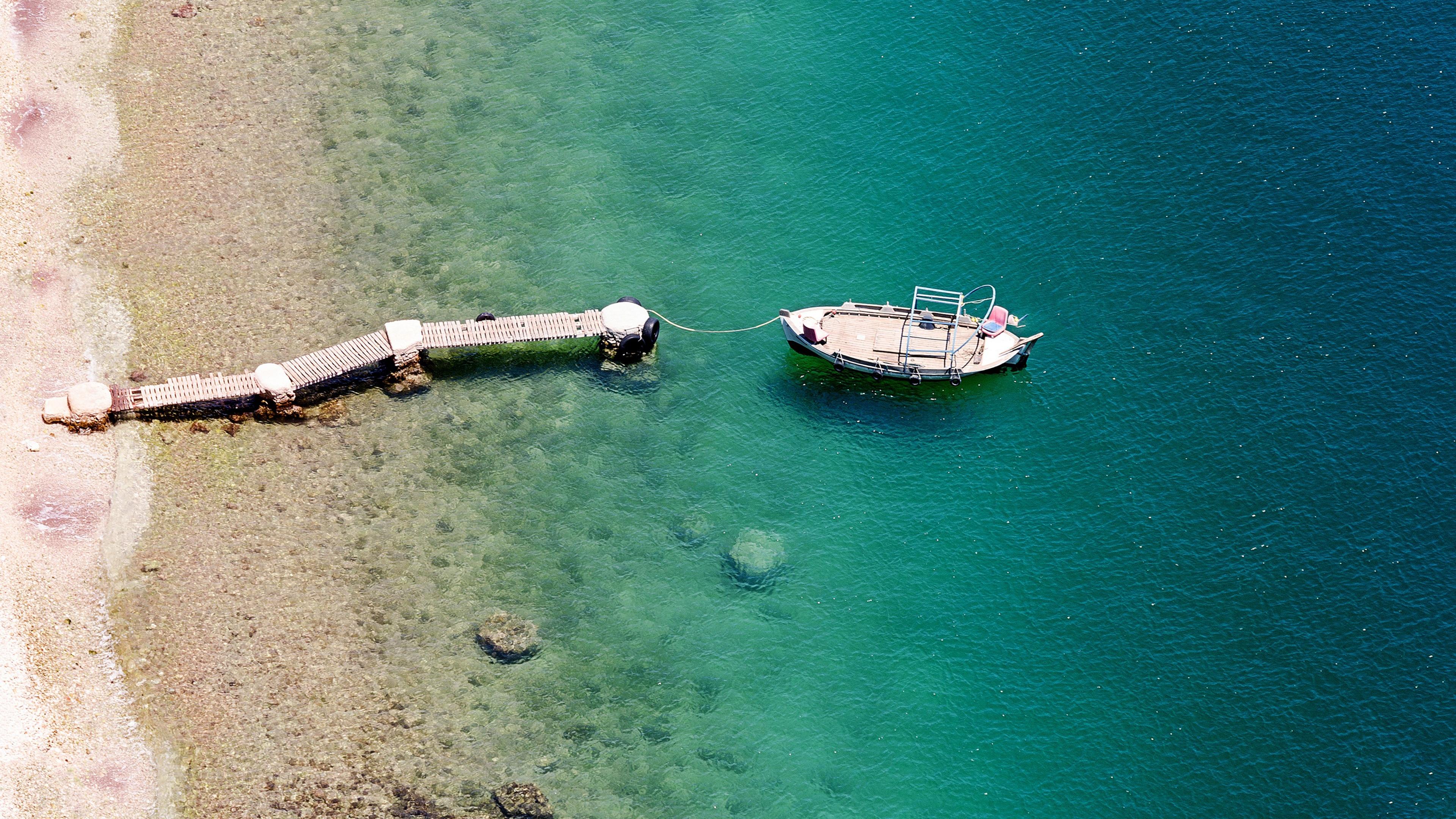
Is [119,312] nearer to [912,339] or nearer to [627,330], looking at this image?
[627,330]

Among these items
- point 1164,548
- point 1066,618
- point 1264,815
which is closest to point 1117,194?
point 1164,548

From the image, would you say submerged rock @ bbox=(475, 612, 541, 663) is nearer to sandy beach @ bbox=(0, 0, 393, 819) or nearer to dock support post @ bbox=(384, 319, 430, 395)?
sandy beach @ bbox=(0, 0, 393, 819)

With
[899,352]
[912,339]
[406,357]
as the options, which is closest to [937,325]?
[912,339]

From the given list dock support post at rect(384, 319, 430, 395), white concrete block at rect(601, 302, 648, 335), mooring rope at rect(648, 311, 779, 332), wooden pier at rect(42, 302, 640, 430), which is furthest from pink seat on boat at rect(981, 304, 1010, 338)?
dock support post at rect(384, 319, 430, 395)

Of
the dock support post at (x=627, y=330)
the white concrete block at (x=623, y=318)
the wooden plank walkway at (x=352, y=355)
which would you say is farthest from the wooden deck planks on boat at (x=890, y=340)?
the wooden plank walkway at (x=352, y=355)

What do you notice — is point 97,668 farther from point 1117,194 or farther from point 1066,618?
point 1117,194
